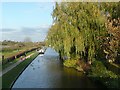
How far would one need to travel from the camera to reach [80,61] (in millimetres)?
36781

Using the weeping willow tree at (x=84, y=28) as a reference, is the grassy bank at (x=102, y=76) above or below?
below

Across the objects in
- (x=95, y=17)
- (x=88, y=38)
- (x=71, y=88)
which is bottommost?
(x=71, y=88)

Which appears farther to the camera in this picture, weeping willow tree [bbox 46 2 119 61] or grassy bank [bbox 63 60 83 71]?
grassy bank [bbox 63 60 83 71]

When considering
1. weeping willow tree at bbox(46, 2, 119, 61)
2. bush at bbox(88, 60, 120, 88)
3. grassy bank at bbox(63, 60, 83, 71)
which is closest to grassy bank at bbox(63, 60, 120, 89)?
bush at bbox(88, 60, 120, 88)

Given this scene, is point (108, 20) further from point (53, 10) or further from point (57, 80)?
point (53, 10)

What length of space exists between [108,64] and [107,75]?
13.0 feet

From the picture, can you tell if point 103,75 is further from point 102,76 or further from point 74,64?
point 74,64

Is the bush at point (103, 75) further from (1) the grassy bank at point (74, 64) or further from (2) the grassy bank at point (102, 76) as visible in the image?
(1) the grassy bank at point (74, 64)

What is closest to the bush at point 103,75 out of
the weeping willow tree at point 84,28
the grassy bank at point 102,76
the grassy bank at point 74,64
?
the grassy bank at point 102,76

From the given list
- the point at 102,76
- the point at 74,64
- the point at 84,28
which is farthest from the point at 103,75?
the point at 74,64

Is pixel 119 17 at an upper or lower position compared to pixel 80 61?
upper

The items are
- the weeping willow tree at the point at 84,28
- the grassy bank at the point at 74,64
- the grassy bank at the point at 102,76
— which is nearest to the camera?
the grassy bank at the point at 102,76

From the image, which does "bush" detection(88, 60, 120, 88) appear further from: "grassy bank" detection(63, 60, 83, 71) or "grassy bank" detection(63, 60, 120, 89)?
"grassy bank" detection(63, 60, 83, 71)

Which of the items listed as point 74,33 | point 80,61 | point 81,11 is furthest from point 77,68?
point 81,11
